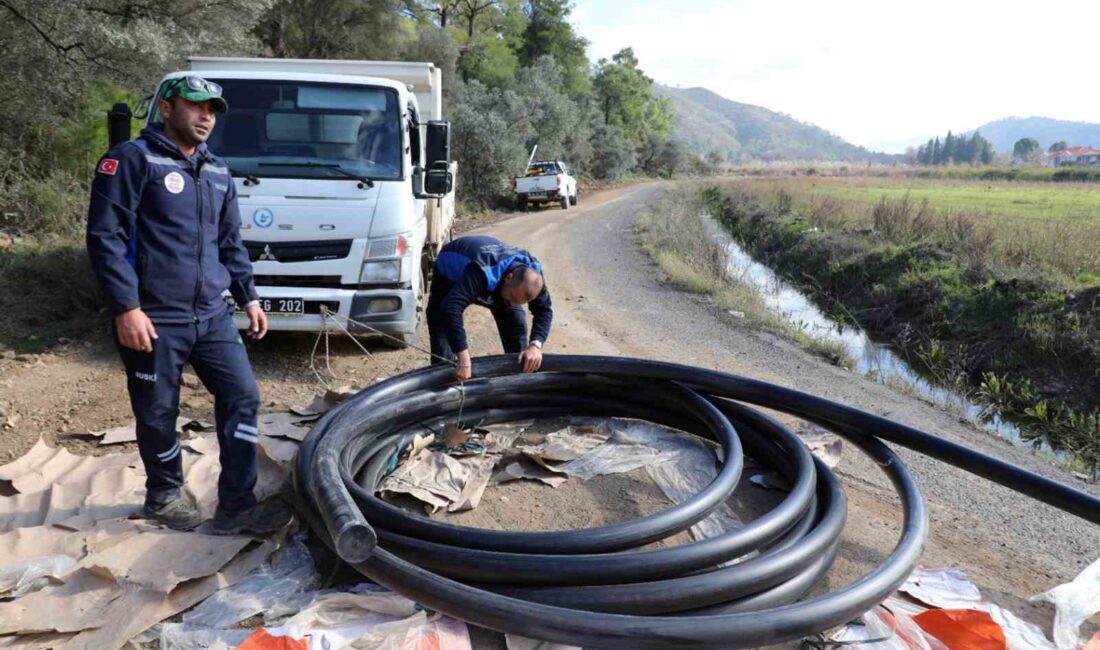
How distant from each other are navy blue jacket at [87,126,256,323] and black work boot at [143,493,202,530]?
92cm

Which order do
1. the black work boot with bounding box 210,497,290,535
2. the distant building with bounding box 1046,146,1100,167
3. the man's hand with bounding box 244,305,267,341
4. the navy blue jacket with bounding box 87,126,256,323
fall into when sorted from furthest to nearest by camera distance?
the distant building with bounding box 1046,146,1100,167, the man's hand with bounding box 244,305,267,341, the black work boot with bounding box 210,497,290,535, the navy blue jacket with bounding box 87,126,256,323

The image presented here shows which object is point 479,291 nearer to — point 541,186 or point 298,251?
point 298,251

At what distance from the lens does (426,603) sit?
8.54ft

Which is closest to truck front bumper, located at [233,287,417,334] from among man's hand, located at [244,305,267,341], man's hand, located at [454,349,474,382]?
man's hand, located at [454,349,474,382]

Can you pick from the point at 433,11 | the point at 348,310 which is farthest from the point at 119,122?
the point at 433,11

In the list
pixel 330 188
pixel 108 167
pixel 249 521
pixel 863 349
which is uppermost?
pixel 108 167

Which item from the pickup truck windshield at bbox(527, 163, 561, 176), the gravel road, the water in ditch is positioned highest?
the pickup truck windshield at bbox(527, 163, 561, 176)

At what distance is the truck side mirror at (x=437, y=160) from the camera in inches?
232

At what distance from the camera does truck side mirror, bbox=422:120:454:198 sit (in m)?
5.89

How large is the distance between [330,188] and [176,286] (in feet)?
8.62

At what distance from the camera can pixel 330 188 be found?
5543mm

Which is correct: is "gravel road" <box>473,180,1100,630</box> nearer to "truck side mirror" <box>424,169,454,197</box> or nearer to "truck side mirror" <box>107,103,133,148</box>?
"truck side mirror" <box>424,169,454,197</box>

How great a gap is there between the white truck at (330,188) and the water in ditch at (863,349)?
189 inches

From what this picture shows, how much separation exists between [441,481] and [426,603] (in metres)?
1.39
